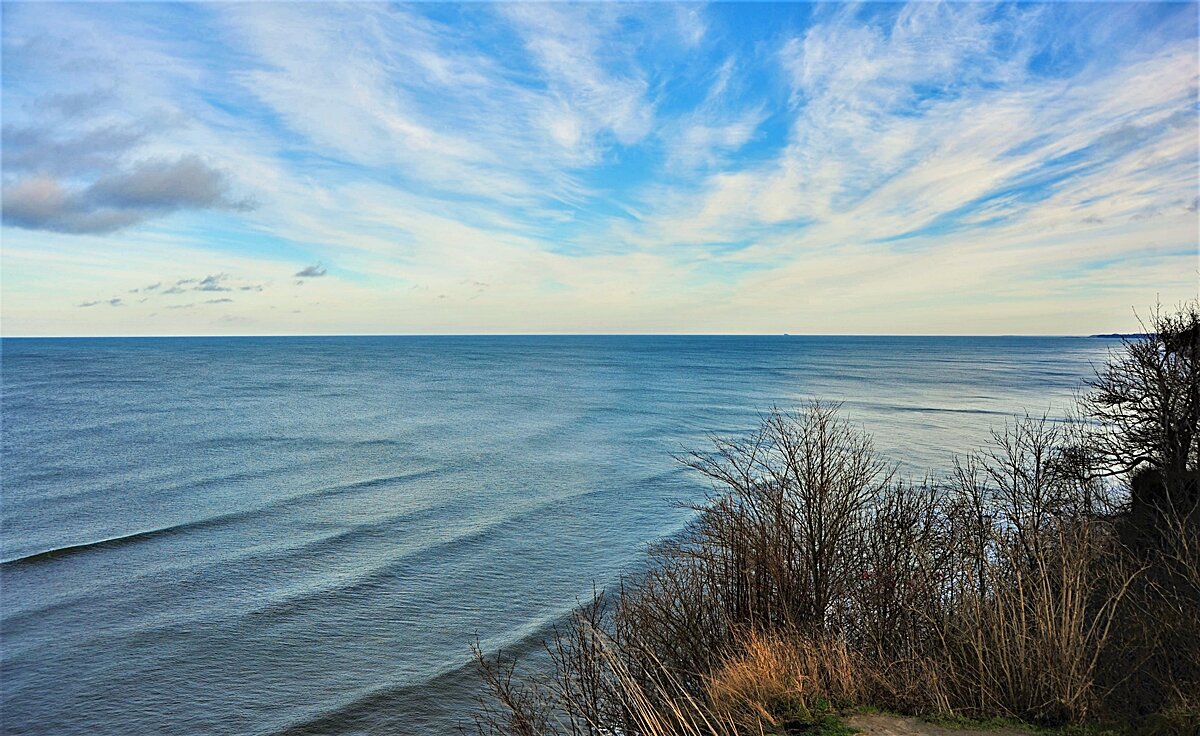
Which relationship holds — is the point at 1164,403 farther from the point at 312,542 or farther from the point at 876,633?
the point at 312,542

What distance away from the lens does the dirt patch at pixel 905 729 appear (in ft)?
42.8

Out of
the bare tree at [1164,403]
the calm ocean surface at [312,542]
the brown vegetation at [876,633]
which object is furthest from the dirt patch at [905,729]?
the bare tree at [1164,403]

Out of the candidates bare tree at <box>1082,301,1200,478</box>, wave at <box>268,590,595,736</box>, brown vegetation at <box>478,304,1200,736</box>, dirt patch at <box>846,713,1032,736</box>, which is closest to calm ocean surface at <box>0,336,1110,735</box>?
wave at <box>268,590,595,736</box>

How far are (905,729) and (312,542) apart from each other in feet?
95.4

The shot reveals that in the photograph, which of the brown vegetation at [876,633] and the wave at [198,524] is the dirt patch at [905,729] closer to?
the brown vegetation at [876,633]

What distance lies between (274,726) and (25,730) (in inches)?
249

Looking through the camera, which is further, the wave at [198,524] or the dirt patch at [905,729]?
the wave at [198,524]

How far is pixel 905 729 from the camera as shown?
43.2 ft

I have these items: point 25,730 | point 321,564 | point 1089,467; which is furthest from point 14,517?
point 1089,467

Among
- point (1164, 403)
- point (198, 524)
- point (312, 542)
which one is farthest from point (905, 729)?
point (198, 524)

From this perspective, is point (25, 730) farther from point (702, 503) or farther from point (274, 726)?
point (702, 503)

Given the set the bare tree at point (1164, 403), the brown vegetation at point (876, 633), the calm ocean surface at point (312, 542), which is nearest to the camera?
the brown vegetation at point (876, 633)

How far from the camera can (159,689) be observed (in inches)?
847

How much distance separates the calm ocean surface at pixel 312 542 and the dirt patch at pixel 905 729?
11.5 meters
